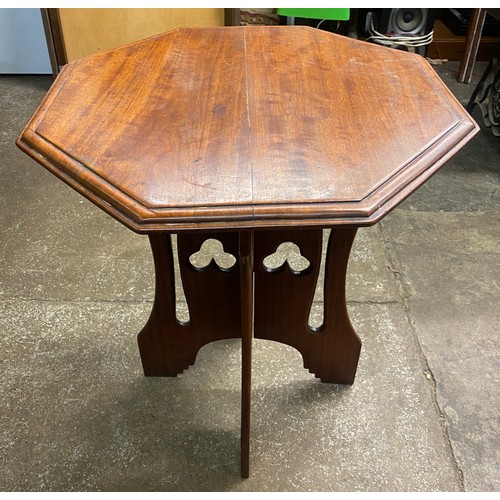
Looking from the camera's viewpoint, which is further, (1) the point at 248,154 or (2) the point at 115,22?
(2) the point at 115,22

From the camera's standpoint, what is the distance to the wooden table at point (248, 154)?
0.85 metres

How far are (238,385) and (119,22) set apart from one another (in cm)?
220

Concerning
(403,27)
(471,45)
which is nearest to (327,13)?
(403,27)

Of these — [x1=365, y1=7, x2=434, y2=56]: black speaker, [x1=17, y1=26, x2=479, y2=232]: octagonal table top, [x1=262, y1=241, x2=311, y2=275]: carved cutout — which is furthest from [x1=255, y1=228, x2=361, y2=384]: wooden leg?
[x1=365, y1=7, x2=434, y2=56]: black speaker

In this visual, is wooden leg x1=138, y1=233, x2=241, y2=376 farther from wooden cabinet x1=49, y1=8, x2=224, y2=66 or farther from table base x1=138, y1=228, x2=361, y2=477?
wooden cabinet x1=49, y1=8, x2=224, y2=66

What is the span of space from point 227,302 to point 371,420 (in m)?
0.51

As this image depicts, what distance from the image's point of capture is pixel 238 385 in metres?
1.52

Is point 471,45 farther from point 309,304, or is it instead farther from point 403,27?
point 309,304

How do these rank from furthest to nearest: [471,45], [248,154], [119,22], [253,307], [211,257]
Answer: [471,45] → [119,22] → [211,257] → [253,307] → [248,154]

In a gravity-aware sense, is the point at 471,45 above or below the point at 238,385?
above

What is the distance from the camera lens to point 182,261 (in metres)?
1.27

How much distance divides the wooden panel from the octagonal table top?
1.62m

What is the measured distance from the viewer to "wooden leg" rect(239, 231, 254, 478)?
38.4 inches

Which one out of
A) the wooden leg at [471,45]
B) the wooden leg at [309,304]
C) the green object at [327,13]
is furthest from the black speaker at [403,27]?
the wooden leg at [309,304]
